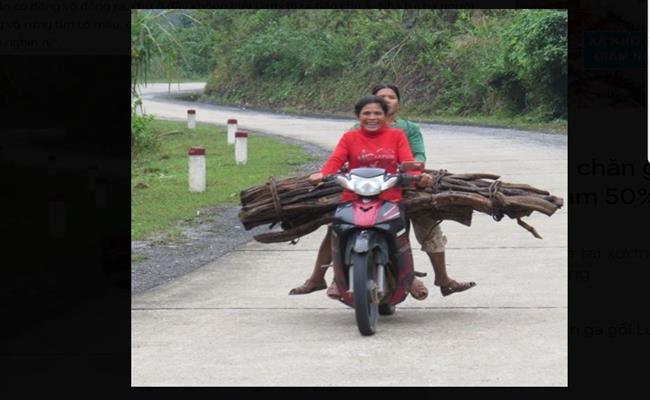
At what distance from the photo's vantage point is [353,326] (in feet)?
28.8

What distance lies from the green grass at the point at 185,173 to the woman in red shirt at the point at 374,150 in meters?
5.39

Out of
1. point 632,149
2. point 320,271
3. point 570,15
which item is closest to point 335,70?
point 570,15

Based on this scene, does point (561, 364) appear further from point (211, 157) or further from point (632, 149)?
point (211, 157)

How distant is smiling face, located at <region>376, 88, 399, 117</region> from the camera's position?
8867mm

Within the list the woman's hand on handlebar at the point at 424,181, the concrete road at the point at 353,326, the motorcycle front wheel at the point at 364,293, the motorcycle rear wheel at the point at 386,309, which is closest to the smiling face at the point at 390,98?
the woman's hand on handlebar at the point at 424,181

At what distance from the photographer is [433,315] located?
9180 millimetres

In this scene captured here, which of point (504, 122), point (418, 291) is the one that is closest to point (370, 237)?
point (418, 291)

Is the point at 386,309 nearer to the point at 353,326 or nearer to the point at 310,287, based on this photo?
the point at 353,326

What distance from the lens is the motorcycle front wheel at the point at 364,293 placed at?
8219 mm

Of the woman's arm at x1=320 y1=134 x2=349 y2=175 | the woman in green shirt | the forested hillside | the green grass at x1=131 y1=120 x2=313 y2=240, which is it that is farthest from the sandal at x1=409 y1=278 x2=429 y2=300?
the forested hillside
